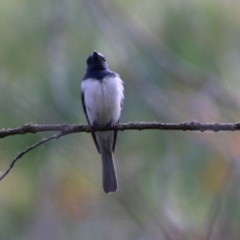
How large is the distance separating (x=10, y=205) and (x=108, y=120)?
1.85m

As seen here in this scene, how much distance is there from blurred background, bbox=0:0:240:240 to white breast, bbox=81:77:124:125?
3.32 ft

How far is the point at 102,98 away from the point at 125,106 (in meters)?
1.40

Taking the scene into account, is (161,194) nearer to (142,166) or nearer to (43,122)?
(142,166)

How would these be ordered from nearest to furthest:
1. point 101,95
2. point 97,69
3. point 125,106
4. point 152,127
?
point 152,127, point 101,95, point 97,69, point 125,106

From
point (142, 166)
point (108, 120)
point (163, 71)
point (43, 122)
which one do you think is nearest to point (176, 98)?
point (163, 71)

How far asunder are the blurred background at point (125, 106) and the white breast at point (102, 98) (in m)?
1.01

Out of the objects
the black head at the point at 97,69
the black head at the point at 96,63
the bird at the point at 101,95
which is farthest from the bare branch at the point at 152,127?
the black head at the point at 96,63

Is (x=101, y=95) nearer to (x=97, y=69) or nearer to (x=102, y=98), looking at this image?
(x=102, y=98)

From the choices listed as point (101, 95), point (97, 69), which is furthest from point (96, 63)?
point (101, 95)

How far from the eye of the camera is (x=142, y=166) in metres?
Answer: 5.59

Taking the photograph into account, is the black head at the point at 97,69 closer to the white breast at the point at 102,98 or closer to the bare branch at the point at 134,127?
the white breast at the point at 102,98

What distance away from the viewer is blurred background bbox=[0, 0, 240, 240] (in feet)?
17.6

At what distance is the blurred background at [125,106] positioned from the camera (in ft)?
17.6

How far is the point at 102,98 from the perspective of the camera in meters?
4.34
